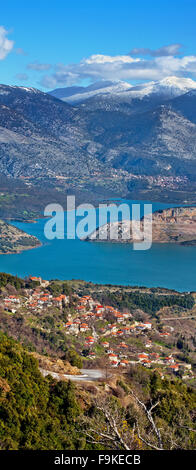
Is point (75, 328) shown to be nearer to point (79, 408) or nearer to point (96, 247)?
point (79, 408)

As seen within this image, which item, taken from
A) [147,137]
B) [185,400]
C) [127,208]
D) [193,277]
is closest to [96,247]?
[193,277]

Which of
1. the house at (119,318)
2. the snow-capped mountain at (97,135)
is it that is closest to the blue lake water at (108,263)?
the house at (119,318)

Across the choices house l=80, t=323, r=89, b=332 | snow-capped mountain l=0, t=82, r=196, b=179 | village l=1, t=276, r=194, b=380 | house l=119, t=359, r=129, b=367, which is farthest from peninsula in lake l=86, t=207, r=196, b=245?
house l=119, t=359, r=129, b=367

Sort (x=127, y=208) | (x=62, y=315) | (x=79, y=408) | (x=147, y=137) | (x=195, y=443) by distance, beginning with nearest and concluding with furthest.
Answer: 1. (x=195, y=443)
2. (x=79, y=408)
3. (x=62, y=315)
4. (x=127, y=208)
5. (x=147, y=137)

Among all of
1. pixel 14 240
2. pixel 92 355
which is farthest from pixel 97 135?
pixel 92 355

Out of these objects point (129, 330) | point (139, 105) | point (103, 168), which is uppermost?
point (139, 105)
